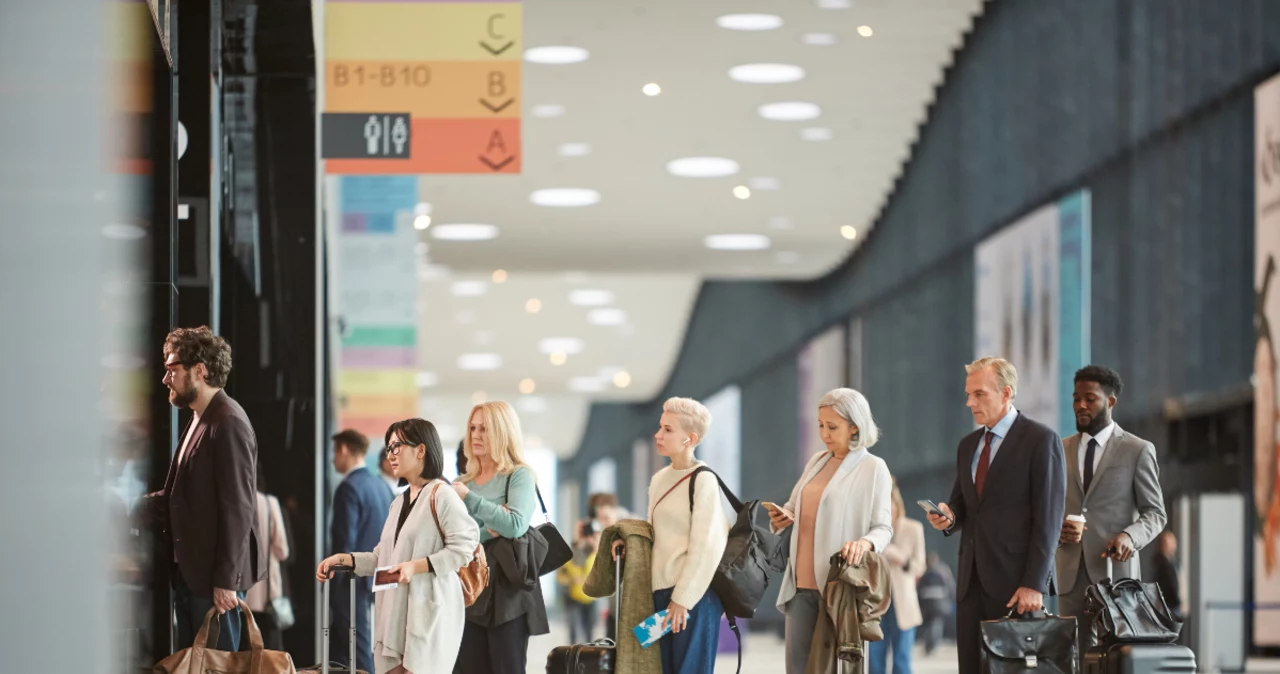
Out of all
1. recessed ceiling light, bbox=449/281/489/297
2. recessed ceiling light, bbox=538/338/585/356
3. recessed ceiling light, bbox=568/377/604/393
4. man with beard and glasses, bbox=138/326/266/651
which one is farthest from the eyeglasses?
recessed ceiling light, bbox=568/377/604/393

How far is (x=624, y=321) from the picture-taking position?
3098 centimetres

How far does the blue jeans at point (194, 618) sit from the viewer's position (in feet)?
18.4

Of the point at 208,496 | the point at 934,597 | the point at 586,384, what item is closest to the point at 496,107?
the point at 208,496

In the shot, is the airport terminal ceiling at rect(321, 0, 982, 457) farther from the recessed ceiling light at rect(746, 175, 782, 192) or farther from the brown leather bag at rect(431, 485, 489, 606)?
the brown leather bag at rect(431, 485, 489, 606)

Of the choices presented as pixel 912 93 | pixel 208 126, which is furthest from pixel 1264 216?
pixel 208 126

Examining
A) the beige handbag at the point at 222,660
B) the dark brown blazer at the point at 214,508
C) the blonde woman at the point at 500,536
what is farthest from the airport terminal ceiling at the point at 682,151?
the beige handbag at the point at 222,660

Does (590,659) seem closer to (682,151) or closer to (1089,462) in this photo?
(1089,462)

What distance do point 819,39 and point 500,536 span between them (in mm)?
9896

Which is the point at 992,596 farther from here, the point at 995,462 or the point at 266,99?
the point at 266,99

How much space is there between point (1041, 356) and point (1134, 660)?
9.50m

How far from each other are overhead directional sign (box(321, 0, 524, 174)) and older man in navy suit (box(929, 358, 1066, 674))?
167 inches

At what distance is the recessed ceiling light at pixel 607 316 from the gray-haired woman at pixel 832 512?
22928mm

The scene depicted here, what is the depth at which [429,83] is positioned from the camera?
10.0 m

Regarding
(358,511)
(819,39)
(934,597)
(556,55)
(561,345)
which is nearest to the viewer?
(358,511)
